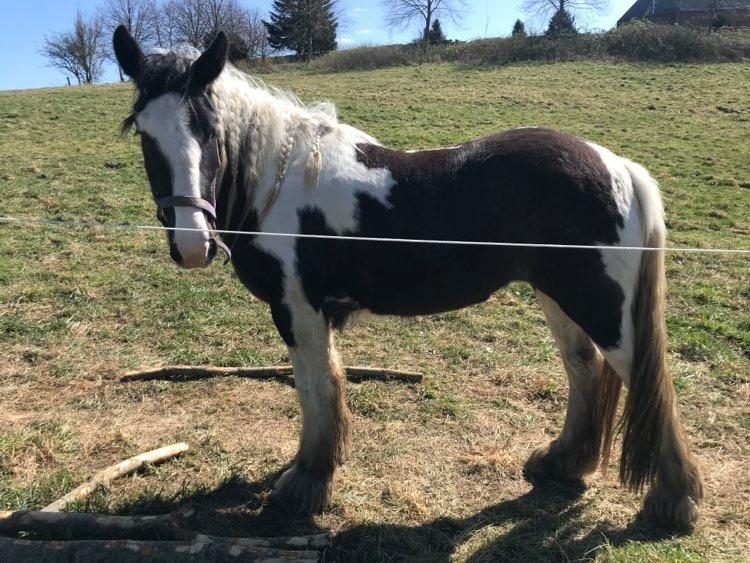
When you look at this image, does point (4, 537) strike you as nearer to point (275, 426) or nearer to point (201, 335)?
point (275, 426)

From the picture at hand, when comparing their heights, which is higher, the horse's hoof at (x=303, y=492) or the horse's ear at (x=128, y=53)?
the horse's ear at (x=128, y=53)

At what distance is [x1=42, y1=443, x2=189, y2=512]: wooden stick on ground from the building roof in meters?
41.4

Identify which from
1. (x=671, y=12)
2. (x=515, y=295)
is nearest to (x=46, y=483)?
(x=515, y=295)

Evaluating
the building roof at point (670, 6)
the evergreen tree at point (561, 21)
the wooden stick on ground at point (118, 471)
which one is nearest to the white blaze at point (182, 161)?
the wooden stick on ground at point (118, 471)

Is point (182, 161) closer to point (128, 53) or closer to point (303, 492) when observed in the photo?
point (128, 53)

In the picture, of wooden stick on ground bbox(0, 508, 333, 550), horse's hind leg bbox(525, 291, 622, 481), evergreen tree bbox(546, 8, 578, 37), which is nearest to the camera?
wooden stick on ground bbox(0, 508, 333, 550)

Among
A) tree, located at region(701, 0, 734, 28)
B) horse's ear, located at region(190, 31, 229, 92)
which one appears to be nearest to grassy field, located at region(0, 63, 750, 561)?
horse's ear, located at region(190, 31, 229, 92)

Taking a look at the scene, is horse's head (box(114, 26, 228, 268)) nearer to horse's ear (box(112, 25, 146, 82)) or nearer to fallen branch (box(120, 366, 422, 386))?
horse's ear (box(112, 25, 146, 82))

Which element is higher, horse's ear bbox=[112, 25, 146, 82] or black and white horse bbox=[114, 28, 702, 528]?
horse's ear bbox=[112, 25, 146, 82]

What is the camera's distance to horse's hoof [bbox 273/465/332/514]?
3025 mm

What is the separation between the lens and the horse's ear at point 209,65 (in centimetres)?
253

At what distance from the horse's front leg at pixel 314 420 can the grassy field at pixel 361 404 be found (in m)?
0.12

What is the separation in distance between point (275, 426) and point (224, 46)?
8.01 feet

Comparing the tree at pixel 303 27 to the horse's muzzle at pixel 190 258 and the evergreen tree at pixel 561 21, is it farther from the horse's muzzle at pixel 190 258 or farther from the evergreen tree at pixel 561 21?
the horse's muzzle at pixel 190 258
